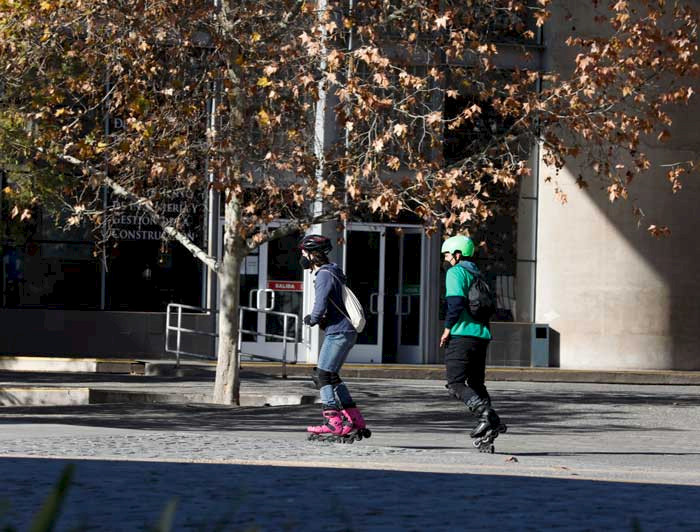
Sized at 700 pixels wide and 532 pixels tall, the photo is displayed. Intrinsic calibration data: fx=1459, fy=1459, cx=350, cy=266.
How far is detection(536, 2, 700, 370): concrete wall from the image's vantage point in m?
26.8

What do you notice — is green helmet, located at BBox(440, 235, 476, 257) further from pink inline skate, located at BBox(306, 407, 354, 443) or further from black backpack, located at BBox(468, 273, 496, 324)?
pink inline skate, located at BBox(306, 407, 354, 443)

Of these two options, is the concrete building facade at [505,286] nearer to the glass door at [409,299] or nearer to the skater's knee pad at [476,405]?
the glass door at [409,299]

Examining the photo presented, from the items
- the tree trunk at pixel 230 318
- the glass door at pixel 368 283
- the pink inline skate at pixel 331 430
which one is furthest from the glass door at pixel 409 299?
the pink inline skate at pixel 331 430

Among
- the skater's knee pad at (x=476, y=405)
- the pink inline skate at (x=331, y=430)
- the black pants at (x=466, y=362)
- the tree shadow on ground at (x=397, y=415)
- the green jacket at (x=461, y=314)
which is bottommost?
the tree shadow on ground at (x=397, y=415)

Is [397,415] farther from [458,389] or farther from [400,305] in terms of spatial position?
[400,305]

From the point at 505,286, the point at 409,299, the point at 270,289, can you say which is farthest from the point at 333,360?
the point at 505,286

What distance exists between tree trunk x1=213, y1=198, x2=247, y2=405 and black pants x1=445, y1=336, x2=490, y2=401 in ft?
21.3

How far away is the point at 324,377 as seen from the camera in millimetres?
11289

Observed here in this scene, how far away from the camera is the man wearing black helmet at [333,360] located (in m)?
11.1

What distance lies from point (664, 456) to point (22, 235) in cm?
1627

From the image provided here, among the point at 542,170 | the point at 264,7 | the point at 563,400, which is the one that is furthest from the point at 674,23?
the point at 264,7

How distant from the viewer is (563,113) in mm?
16547

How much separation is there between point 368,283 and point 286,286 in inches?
60.1

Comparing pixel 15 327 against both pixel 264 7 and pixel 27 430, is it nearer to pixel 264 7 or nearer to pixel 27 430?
pixel 264 7
